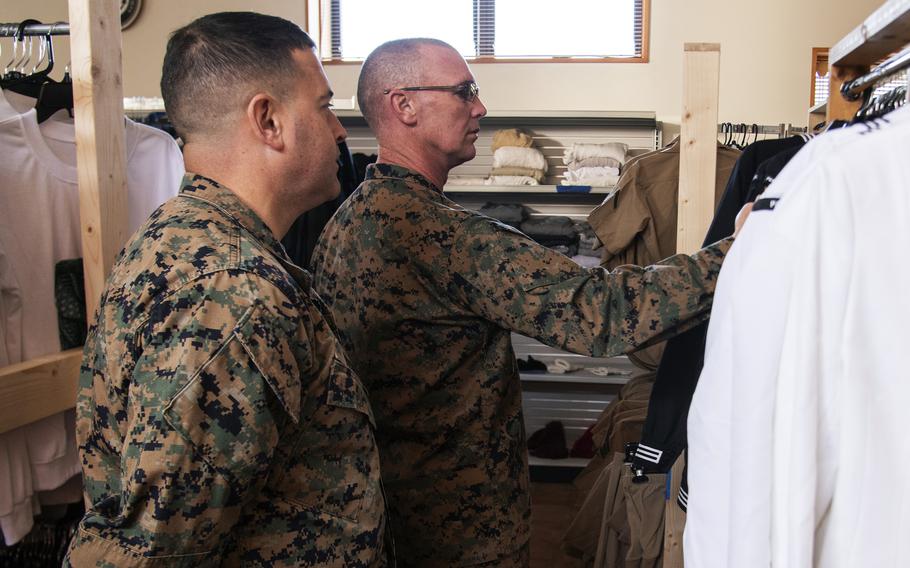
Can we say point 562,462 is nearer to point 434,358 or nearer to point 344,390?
point 434,358

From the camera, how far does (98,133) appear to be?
1741 mm

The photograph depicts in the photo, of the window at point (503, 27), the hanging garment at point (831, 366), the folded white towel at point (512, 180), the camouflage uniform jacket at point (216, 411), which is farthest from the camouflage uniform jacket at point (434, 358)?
the window at point (503, 27)

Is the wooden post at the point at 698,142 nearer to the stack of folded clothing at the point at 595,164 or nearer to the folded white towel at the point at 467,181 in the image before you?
the stack of folded clothing at the point at 595,164

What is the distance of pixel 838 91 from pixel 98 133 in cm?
Answer: 178

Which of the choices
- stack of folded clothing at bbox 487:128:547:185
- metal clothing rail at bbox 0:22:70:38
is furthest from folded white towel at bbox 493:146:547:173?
metal clothing rail at bbox 0:22:70:38

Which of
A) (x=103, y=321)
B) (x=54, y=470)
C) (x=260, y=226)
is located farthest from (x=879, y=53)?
(x=54, y=470)

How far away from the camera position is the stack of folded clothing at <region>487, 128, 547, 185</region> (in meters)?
4.69

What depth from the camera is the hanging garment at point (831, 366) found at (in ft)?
3.20

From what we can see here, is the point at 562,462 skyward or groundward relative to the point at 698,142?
groundward

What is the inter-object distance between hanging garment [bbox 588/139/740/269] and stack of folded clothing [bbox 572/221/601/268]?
88 centimetres

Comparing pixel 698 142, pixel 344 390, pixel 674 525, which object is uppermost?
pixel 698 142

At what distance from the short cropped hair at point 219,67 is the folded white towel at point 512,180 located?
3.53m

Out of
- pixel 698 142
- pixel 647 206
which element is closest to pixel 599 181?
pixel 647 206

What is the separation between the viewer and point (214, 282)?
3.25 feet
